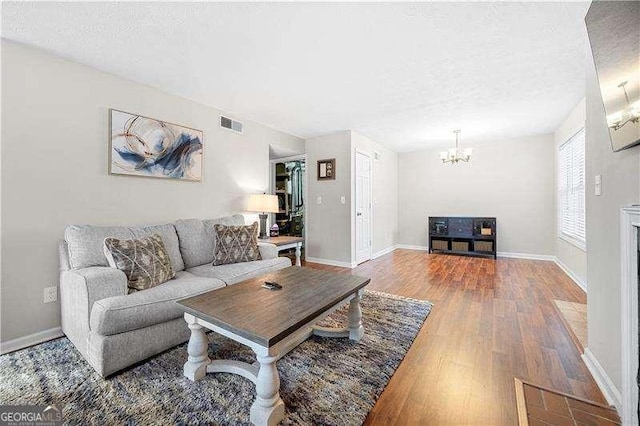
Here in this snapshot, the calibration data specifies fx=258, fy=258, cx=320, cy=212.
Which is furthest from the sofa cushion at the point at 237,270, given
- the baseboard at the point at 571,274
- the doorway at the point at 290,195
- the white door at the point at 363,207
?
the baseboard at the point at 571,274

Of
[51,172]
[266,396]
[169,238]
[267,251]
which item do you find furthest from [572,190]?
[51,172]

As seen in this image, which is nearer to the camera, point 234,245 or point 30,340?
point 30,340

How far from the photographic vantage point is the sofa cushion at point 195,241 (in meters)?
2.62

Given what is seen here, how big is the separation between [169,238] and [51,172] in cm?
102

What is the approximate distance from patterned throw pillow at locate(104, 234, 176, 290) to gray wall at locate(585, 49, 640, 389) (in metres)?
2.88

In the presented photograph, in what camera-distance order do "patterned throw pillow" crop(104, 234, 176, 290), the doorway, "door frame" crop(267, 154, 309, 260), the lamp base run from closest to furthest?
"patterned throw pillow" crop(104, 234, 176, 290) < the lamp base < "door frame" crop(267, 154, 309, 260) < the doorway

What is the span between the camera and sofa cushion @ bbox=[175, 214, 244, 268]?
2617mm

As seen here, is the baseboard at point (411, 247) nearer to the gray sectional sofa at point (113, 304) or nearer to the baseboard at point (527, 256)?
the baseboard at point (527, 256)

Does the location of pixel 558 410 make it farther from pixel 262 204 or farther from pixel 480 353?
pixel 262 204

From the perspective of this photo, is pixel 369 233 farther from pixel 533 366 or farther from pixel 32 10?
pixel 32 10

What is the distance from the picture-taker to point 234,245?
8.99 ft

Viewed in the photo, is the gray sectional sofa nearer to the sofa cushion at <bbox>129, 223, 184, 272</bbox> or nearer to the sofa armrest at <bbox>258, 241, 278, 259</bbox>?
the sofa cushion at <bbox>129, 223, 184, 272</bbox>

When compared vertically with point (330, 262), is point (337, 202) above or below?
above

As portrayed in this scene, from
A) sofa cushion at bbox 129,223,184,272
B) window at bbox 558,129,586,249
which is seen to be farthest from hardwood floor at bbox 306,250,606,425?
sofa cushion at bbox 129,223,184,272
